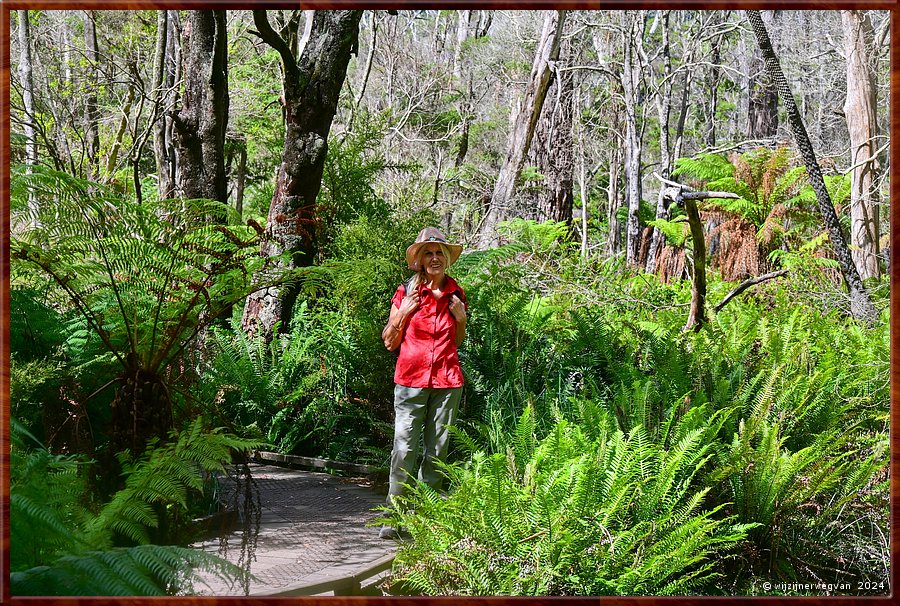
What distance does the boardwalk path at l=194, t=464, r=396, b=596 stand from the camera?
11.9 feet

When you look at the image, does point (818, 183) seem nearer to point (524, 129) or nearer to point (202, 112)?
point (524, 129)

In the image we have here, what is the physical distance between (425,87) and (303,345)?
43.7 feet

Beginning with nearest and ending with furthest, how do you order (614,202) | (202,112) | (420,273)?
(420,273)
(202,112)
(614,202)

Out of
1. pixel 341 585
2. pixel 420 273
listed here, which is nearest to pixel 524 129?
pixel 420 273

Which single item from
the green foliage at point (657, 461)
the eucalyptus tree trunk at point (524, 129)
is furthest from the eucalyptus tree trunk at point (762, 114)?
the green foliage at point (657, 461)

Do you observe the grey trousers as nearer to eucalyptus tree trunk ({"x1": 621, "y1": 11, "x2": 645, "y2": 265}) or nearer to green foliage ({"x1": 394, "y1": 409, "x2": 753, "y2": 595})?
green foliage ({"x1": 394, "y1": 409, "x2": 753, "y2": 595})

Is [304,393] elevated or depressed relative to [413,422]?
elevated

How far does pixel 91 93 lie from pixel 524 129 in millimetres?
8304

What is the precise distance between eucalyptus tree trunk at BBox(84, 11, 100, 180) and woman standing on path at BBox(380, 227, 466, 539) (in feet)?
28.1

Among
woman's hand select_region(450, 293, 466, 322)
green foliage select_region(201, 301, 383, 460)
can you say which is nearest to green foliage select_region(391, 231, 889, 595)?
woman's hand select_region(450, 293, 466, 322)

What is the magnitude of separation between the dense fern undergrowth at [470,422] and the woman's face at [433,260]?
864 millimetres

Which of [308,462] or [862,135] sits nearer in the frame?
[308,462]

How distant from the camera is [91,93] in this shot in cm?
1392

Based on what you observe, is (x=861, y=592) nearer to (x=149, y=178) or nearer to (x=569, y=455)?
(x=569, y=455)
